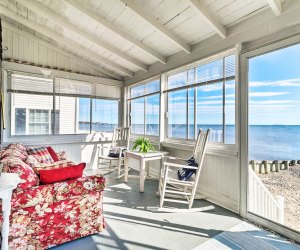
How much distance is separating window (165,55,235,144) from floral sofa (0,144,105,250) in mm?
1931

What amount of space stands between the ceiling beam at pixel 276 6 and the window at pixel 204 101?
2.48ft

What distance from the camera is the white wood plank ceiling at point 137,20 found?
2.42 m

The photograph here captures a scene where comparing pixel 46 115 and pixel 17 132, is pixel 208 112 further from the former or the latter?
pixel 17 132

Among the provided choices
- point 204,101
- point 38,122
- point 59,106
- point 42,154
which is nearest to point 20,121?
point 38,122

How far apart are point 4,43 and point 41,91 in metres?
1.11

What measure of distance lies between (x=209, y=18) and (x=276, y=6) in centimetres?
71

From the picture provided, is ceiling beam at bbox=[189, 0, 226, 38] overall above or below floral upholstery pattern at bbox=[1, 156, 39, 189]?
above

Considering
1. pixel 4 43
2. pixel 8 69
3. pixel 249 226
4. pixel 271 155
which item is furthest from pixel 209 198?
pixel 4 43

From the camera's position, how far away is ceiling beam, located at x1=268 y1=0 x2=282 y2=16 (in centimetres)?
200

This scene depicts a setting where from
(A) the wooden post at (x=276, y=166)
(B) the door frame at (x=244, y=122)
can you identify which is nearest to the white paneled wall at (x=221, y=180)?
(B) the door frame at (x=244, y=122)

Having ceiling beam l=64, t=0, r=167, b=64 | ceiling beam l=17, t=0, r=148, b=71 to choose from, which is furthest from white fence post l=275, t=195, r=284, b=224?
ceiling beam l=17, t=0, r=148, b=71

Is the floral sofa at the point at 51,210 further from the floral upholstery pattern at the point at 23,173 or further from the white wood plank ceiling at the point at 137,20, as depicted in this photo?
the white wood plank ceiling at the point at 137,20

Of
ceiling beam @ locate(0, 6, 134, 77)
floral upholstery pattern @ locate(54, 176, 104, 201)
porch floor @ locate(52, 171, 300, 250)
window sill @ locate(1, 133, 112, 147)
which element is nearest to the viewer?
floral upholstery pattern @ locate(54, 176, 104, 201)

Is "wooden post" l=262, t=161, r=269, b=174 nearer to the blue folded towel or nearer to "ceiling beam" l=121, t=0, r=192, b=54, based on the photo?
the blue folded towel
